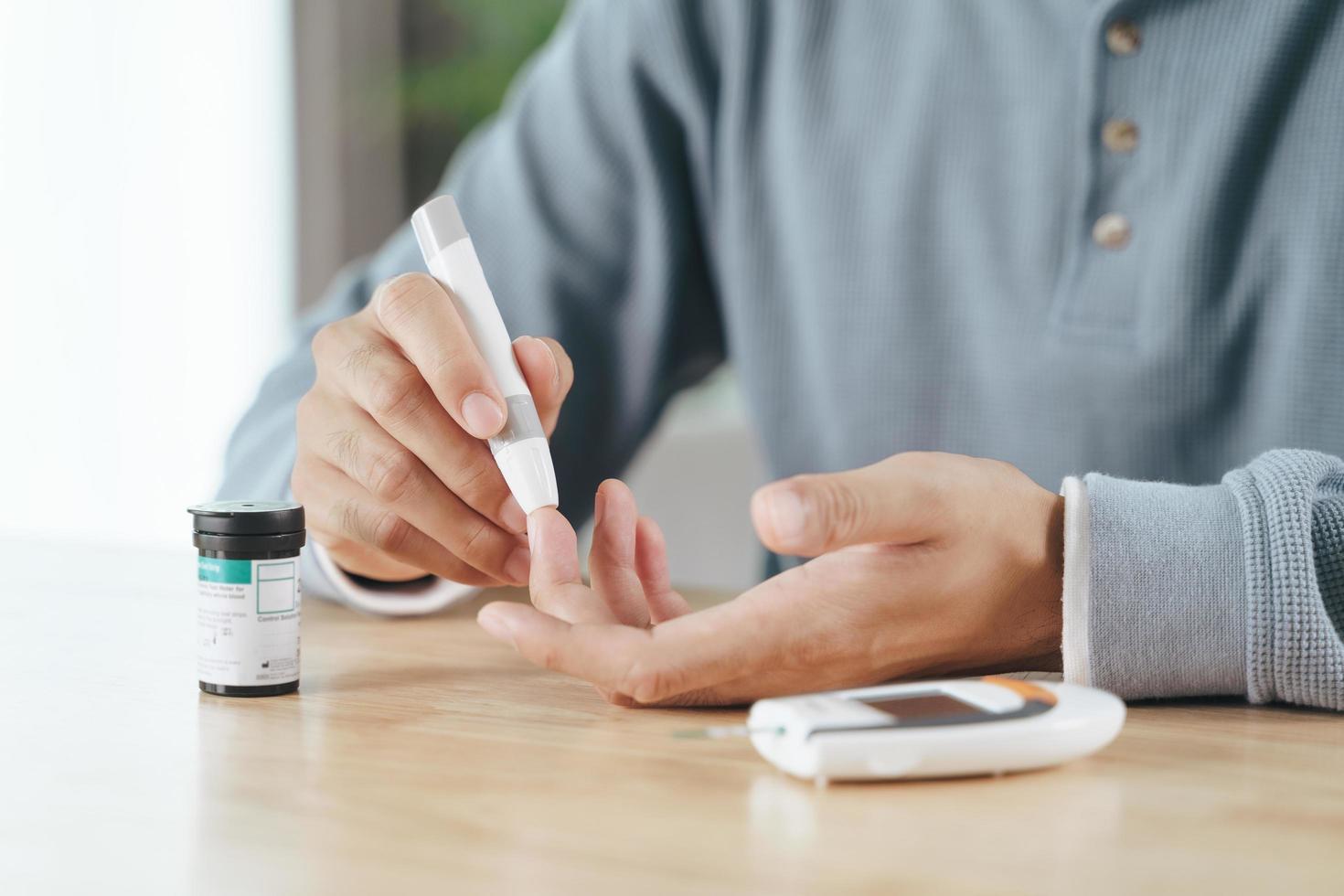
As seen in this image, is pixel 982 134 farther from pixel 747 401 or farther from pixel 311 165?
pixel 311 165

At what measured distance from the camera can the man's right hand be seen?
701mm

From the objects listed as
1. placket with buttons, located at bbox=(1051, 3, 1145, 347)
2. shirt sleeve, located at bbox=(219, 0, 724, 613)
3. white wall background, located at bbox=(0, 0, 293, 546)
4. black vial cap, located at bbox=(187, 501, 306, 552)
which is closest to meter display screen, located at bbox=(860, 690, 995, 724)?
black vial cap, located at bbox=(187, 501, 306, 552)

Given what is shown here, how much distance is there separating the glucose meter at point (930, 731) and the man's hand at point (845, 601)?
7 cm

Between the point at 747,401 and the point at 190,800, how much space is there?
2.82 ft

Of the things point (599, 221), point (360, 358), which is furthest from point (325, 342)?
point (599, 221)

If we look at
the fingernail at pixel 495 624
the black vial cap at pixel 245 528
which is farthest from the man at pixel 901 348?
the black vial cap at pixel 245 528

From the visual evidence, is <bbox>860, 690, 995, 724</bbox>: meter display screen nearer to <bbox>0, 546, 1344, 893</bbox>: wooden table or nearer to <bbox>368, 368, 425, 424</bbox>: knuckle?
<bbox>0, 546, 1344, 893</bbox>: wooden table

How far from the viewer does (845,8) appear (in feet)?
3.89

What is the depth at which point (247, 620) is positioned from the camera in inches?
25.8

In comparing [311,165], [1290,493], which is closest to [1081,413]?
[1290,493]

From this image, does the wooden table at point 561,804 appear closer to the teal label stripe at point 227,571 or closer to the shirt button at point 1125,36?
the teal label stripe at point 227,571

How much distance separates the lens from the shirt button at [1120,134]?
1.02 metres

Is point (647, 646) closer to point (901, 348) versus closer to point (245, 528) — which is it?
point (245, 528)

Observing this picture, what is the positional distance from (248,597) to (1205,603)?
1.57ft
